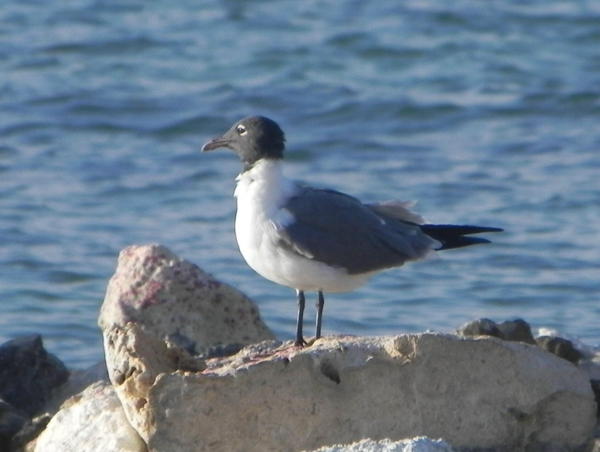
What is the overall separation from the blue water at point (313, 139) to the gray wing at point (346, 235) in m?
2.56

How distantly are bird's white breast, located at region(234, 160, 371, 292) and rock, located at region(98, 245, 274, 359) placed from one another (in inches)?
30.6

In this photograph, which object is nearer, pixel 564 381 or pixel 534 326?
pixel 564 381

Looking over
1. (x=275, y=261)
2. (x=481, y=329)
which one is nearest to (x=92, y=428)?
(x=275, y=261)

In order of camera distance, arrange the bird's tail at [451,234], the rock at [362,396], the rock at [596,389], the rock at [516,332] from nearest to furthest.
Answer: the rock at [362,396] → the rock at [596,389] → the rock at [516,332] → the bird's tail at [451,234]

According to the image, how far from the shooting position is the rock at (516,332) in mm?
6914

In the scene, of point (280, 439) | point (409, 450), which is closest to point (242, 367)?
point (280, 439)

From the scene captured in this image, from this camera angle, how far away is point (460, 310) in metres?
9.83

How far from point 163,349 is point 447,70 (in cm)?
1038

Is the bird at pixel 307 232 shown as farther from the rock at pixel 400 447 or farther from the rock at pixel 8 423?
the rock at pixel 400 447

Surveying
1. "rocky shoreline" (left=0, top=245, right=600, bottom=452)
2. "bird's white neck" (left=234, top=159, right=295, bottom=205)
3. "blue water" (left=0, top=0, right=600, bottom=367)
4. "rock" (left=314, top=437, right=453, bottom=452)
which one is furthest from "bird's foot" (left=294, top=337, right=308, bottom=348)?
"blue water" (left=0, top=0, right=600, bottom=367)

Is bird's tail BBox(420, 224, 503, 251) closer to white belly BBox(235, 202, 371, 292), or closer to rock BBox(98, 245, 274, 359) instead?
white belly BBox(235, 202, 371, 292)

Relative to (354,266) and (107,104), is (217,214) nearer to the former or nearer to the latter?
(107,104)

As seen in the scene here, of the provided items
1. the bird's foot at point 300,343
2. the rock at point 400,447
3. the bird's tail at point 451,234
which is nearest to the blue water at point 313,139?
the bird's tail at point 451,234

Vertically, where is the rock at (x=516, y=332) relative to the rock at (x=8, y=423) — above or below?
above
